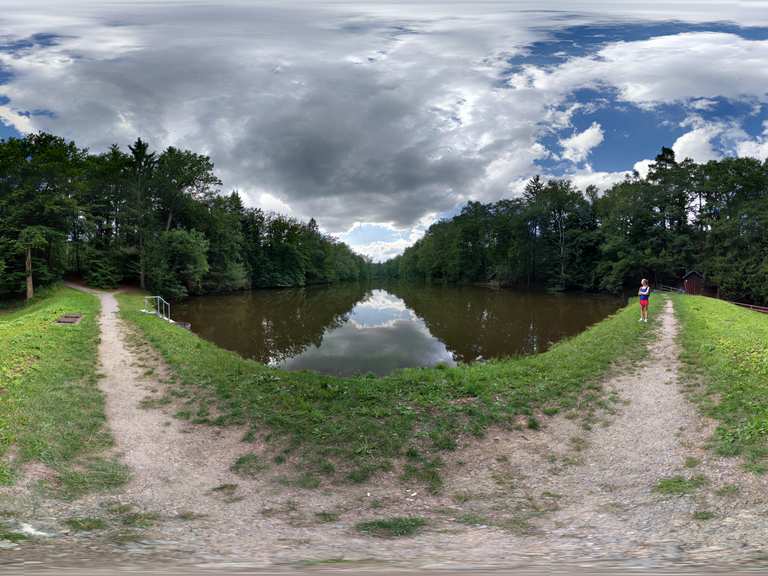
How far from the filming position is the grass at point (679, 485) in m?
5.26

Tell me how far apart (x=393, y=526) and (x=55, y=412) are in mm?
6852

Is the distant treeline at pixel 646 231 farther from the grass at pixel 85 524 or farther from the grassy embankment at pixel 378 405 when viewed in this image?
the grass at pixel 85 524

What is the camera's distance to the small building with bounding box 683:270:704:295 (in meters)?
42.1

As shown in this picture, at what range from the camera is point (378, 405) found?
8352mm

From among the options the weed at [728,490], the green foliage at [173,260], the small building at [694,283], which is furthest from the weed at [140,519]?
the small building at [694,283]

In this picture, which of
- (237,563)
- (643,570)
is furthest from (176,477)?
(643,570)

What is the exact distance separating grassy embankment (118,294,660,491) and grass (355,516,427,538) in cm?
96

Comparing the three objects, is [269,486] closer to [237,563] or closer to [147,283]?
[237,563]

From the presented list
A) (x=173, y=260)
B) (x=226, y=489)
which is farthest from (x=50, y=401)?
(x=173, y=260)

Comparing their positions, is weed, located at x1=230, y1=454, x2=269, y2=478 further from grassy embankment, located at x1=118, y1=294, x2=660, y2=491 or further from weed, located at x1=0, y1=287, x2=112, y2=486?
weed, located at x1=0, y1=287, x2=112, y2=486

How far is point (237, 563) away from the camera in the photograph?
3541mm

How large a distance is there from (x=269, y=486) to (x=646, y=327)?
56.6 ft

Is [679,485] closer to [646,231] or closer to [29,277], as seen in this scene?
[29,277]

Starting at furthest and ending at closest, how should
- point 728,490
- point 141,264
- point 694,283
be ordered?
point 694,283 → point 141,264 → point 728,490
